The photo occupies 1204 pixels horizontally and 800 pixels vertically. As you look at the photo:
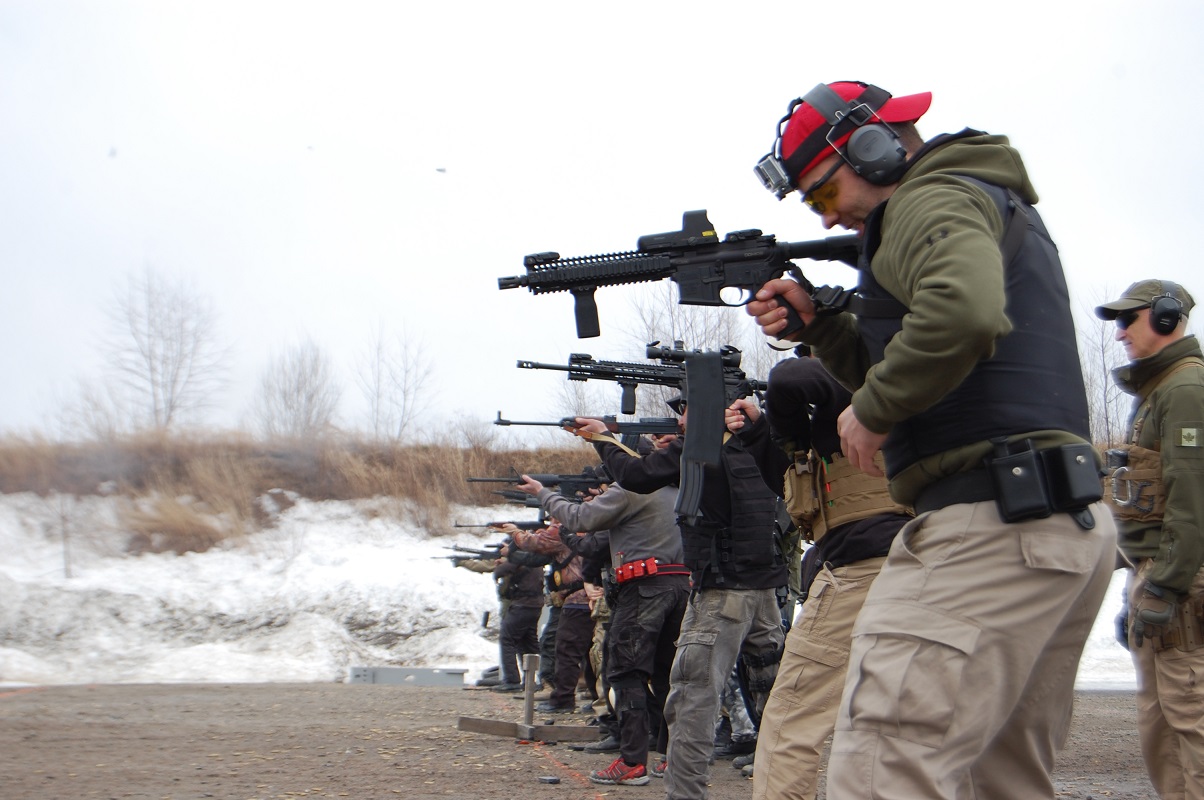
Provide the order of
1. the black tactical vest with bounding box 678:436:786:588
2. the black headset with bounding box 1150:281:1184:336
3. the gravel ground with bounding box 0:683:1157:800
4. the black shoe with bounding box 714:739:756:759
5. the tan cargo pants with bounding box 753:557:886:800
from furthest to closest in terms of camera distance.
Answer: the black shoe with bounding box 714:739:756:759
the gravel ground with bounding box 0:683:1157:800
the black tactical vest with bounding box 678:436:786:588
the black headset with bounding box 1150:281:1184:336
the tan cargo pants with bounding box 753:557:886:800

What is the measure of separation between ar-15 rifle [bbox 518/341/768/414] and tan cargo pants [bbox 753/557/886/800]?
1839mm

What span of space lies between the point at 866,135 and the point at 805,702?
2.15 m

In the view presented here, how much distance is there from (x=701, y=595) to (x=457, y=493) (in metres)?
23.4

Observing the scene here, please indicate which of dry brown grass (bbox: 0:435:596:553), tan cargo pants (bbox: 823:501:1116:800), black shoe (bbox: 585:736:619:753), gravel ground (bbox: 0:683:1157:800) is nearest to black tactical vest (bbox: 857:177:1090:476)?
tan cargo pants (bbox: 823:501:1116:800)

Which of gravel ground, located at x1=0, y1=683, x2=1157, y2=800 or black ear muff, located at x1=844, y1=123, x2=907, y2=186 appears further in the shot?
gravel ground, located at x1=0, y1=683, x2=1157, y2=800

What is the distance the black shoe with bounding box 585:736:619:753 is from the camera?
7.82 meters

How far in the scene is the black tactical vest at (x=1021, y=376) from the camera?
7.50 feet

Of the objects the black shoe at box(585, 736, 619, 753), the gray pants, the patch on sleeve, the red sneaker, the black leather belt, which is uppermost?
the patch on sleeve

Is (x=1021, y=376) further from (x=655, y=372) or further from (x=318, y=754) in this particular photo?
(x=318, y=754)

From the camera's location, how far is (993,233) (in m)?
2.29

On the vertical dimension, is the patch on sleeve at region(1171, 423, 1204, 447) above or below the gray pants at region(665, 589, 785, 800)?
above

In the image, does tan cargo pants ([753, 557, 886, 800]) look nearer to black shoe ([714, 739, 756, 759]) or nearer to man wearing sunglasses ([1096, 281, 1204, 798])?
man wearing sunglasses ([1096, 281, 1204, 798])

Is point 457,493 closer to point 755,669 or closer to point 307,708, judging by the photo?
point 307,708

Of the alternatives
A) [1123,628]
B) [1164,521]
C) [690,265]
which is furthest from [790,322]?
[1123,628]
